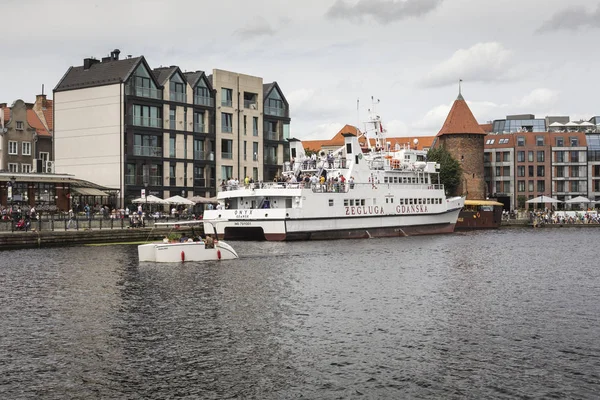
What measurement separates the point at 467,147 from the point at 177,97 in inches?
2570

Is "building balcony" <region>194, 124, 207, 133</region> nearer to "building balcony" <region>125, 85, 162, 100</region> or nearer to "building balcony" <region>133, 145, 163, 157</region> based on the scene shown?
"building balcony" <region>125, 85, 162, 100</region>

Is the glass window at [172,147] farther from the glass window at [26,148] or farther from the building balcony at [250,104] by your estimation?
the glass window at [26,148]

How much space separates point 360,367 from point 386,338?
3599mm

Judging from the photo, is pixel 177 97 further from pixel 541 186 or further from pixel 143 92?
pixel 541 186

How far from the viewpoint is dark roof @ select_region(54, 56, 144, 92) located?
81250 millimetres

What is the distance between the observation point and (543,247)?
61906mm

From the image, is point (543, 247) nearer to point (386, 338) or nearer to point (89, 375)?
point (386, 338)

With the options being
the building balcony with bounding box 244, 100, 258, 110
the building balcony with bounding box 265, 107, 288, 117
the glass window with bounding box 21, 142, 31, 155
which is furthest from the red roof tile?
the building balcony with bounding box 265, 107, 288, 117

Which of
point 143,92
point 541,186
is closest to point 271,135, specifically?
point 143,92

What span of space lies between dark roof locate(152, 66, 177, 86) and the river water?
4480 centimetres

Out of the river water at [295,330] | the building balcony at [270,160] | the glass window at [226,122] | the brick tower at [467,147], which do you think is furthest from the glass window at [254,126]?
the river water at [295,330]

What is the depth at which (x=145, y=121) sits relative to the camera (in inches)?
3253

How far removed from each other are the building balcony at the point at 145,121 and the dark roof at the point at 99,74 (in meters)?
4.26

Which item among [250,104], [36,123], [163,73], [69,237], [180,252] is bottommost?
[180,252]
